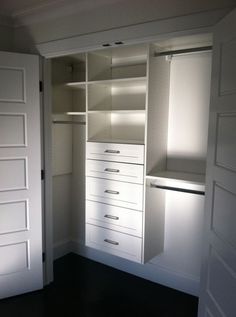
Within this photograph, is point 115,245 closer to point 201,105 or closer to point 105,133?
point 105,133

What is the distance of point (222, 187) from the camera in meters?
1.67

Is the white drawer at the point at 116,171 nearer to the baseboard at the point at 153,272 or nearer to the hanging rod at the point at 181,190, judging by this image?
the hanging rod at the point at 181,190

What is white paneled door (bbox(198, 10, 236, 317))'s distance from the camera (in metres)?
1.55

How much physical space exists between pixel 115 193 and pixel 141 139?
1.97 feet

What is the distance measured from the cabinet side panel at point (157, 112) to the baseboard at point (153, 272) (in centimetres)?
105

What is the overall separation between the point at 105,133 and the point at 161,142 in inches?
26.2

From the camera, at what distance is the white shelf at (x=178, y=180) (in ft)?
7.78

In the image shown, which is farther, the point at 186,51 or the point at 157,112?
the point at 157,112

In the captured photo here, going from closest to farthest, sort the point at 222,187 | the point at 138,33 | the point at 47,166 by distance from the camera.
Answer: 1. the point at 222,187
2. the point at 138,33
3. the point at 47,166

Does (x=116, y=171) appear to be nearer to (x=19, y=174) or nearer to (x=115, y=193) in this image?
(x=115, y=193)

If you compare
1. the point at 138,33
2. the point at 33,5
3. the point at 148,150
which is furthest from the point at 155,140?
the point at 33,5

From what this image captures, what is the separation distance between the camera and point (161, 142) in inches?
107

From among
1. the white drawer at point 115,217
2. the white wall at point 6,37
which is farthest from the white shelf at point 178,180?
the white wall at point 6,37

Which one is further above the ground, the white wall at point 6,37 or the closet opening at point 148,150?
the white wall at point 6,37
